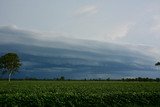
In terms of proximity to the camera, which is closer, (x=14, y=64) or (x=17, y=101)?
(x=17, y=101)

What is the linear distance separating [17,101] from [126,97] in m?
11.1

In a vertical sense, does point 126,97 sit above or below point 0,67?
below

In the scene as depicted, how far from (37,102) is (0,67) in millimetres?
107153

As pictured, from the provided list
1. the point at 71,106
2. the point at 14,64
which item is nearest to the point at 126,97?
the point at 71,106

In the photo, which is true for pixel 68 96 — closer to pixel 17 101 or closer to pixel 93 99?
pixel 93 99

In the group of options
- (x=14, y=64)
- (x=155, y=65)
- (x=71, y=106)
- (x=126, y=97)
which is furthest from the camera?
(x=155, y=65)

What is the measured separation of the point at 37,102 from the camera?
29469mm

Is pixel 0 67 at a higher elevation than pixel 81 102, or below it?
higher

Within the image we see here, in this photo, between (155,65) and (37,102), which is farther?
(155,65)

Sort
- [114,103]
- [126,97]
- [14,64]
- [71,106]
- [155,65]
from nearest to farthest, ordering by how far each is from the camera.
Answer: [71,106] < [114,103] < [126,97] < [14,64] < [155,65]

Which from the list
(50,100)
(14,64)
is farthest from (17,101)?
(14,64)

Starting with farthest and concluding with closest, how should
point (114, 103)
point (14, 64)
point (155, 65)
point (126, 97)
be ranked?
point (155, 65)
point (14, 64)
point (126, 97)
point (114, 103)

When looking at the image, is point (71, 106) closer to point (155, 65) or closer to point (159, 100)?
point (159, 100)

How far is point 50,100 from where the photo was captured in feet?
100
